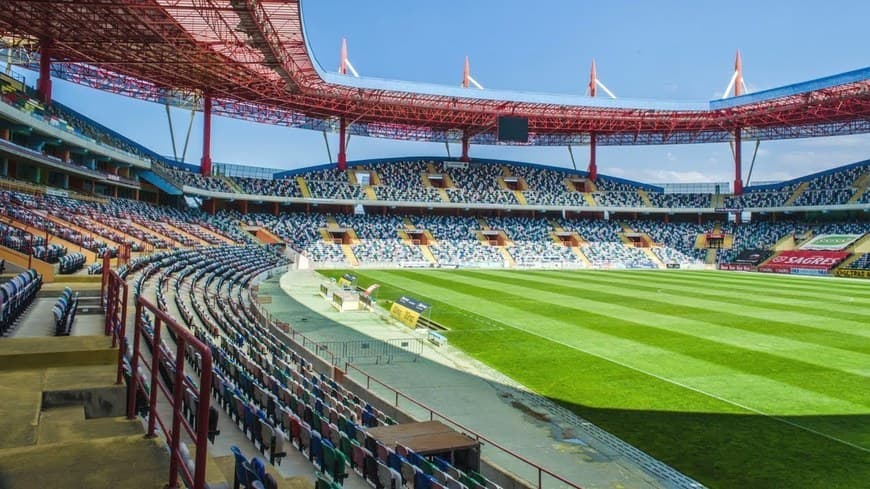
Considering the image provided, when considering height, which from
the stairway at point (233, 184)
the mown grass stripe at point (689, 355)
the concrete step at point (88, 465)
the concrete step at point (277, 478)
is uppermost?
the stairway at point (233, 184)

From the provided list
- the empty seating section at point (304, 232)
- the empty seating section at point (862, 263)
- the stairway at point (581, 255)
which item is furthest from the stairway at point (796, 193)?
the empty seating section at point (304, 232)

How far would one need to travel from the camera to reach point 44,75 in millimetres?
44656

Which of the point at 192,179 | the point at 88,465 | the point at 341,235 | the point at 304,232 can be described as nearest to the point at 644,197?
the point at 341,235

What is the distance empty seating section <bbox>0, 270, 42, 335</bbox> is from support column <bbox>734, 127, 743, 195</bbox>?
7055 centimetres

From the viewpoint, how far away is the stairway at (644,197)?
77312 millimetres

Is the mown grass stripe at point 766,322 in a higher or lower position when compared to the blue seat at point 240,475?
lower

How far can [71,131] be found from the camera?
144 ft

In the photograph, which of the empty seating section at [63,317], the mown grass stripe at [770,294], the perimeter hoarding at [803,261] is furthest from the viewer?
the perimeter hoarding at [803,261]

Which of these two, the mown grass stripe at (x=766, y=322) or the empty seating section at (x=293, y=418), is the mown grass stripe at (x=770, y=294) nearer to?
the mown grass stripe at (x=766, y=322)

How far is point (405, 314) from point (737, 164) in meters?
61.2

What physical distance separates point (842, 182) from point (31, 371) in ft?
269

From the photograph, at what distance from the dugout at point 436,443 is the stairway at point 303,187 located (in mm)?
58506

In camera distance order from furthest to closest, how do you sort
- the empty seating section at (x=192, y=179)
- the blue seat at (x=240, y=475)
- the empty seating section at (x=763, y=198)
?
the empty seating section at (x=763, y=198) < the empty seating section at (x=192, y=179) < the blue seat at (x=240, y=475)

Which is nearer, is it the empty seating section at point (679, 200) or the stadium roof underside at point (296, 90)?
the stadium roof underside at point (296, 90)
